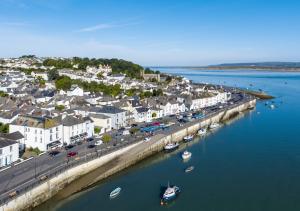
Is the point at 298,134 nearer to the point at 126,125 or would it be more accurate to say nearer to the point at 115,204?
the point at 126,125

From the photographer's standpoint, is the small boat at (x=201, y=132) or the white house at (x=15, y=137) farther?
the small boat at (x=201, y=132)

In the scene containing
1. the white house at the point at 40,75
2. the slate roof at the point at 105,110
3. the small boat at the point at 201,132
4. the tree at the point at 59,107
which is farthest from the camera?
the white house at the point at 40,75

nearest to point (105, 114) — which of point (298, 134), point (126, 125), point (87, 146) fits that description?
point (126, 125)

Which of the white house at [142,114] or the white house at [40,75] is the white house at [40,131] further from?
the white house at [40,75]

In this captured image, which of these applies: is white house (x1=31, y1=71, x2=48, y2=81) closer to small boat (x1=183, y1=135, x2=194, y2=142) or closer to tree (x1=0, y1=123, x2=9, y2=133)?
tree (x1=0, y1=123, x2=9, y2=133)

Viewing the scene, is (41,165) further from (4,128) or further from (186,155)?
(186,155)

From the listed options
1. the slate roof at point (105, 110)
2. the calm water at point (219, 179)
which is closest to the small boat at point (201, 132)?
the calm water at point (219, 179)

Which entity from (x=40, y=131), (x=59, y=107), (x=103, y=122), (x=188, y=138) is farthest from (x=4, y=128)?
(x=188, y=138)
